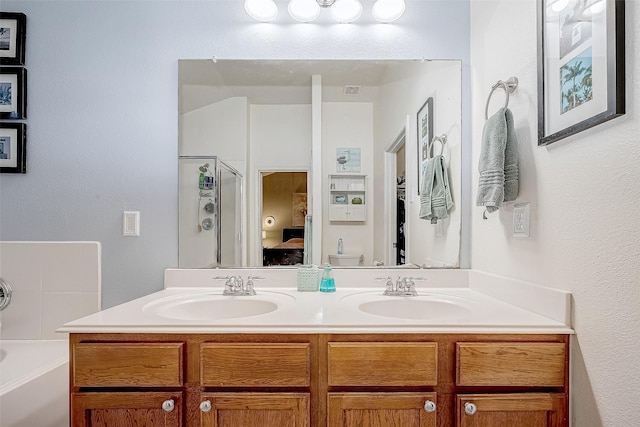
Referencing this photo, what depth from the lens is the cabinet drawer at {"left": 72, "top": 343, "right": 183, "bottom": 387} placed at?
1.06m

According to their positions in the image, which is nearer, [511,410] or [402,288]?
[511,410]

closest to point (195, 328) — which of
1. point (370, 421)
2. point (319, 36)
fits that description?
point (370, 421)

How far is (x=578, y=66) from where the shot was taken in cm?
99

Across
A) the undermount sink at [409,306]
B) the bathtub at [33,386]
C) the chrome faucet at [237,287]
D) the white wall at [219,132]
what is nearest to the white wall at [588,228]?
the undermount sink at [409,306]

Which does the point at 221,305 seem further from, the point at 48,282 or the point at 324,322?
the point at 48,282

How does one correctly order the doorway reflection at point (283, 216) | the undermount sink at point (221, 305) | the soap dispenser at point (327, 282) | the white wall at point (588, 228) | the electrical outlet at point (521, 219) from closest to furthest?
the white wall at point (588, 228) → the electrical outlet at point (521, 219) → the undermount sink at point (221, 305) → the soap dispenser at point (327, 282) → the doorway reflection at point (283, 216)

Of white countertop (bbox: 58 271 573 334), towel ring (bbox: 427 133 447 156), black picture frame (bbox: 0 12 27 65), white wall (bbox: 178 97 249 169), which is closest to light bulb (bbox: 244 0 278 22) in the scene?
white wall (bbox: 178 97 249 169)

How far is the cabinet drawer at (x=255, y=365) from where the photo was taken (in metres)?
1.06

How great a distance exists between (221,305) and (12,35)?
1.58m

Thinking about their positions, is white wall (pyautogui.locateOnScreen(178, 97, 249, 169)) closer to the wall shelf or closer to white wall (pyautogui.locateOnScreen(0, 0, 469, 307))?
white wall (pyautogui.locateOnScreen(0, 0, 469, 307))

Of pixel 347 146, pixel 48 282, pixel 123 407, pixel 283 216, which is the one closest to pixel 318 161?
pixel 347 146

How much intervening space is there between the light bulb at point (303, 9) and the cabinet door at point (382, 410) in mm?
1555

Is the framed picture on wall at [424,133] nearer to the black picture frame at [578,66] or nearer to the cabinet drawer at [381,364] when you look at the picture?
the black picture frame at [578,66]

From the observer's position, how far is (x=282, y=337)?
1080 mm
